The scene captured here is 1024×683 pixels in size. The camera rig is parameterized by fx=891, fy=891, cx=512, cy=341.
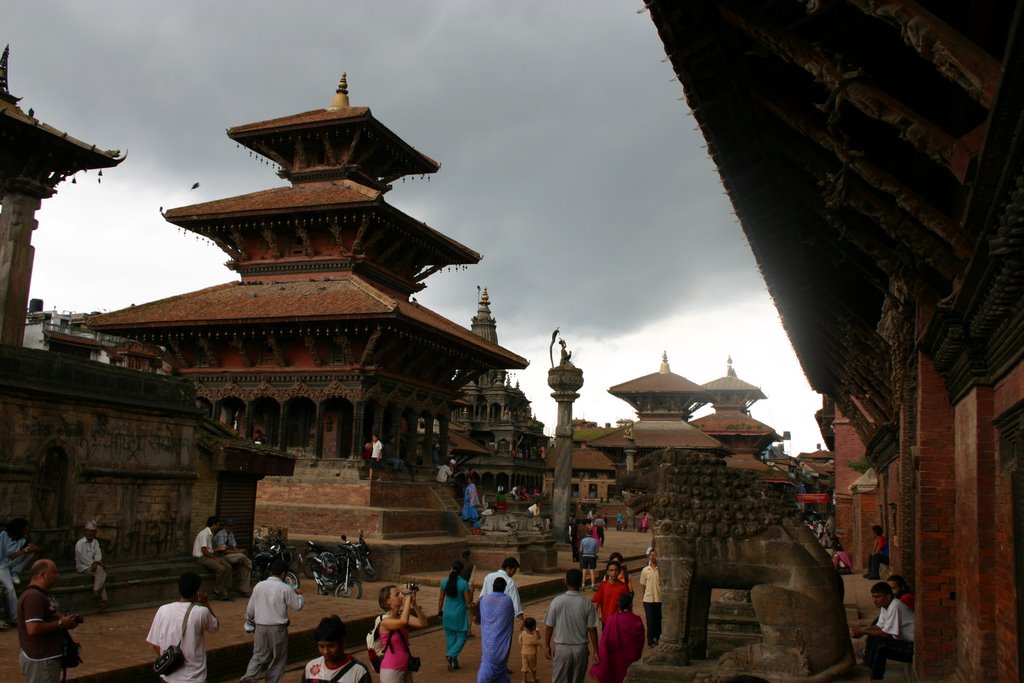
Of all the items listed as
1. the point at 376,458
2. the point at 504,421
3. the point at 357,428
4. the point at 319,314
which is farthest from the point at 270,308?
the point at 504,421

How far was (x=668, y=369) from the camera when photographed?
221ft

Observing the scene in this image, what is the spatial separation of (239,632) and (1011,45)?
11.2 metres

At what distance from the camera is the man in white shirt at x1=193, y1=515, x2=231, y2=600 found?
47.8ft

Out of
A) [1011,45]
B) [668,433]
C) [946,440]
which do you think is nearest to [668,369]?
[668,433]

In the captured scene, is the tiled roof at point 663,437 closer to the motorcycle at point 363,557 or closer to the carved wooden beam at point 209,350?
the carved wooden beam at point 209,350

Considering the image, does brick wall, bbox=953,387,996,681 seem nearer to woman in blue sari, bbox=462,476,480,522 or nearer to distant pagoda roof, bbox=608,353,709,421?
woman in blue sari, bbox=462,476,480,522

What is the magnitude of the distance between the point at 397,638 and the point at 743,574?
327 centimetres

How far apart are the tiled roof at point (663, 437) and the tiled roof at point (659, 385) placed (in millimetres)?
2278

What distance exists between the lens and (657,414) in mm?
60406

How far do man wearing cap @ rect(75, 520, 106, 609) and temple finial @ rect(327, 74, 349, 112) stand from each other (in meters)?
21.0

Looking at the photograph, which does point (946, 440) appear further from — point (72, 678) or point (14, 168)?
point (14, 168)

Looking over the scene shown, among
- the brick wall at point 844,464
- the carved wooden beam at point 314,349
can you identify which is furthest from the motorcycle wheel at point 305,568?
the brick wall at point 844,464

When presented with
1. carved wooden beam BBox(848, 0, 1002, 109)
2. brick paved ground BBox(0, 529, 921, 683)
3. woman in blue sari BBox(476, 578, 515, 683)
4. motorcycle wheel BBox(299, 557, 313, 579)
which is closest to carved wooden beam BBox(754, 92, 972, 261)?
carved wooden beam BBox(848, 0, 1002, 109)

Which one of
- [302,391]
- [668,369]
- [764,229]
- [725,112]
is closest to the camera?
[725,112]
